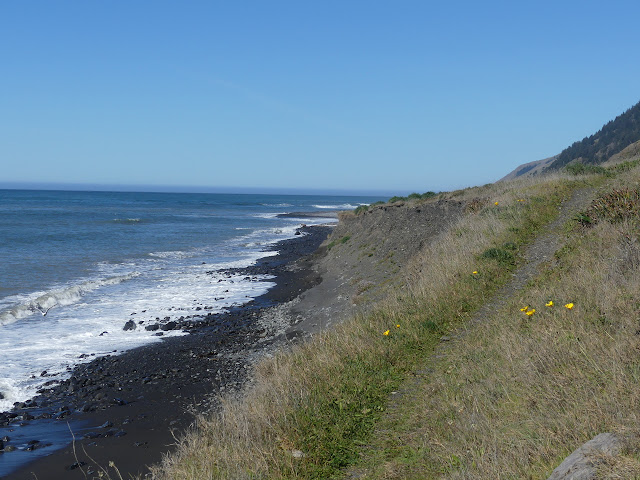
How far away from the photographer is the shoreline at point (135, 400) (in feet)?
28.9

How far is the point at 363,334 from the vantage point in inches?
325

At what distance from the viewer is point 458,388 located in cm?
579

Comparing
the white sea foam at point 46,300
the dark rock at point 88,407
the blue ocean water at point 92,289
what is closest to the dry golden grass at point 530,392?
the dark rock at point 88,407

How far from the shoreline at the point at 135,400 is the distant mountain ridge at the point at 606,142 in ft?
144

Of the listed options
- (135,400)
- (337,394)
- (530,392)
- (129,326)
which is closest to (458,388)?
(530,392)

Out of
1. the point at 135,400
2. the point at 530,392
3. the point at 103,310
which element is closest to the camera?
the point at 530,392

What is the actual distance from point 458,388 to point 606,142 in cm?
7149

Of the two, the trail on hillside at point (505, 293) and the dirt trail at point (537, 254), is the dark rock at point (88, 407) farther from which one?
the dirt trail at point (537, 254)

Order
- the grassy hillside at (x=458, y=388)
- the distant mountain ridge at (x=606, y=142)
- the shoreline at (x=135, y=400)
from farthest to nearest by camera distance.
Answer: the distant mountain ridge at (x=606, y=142), the shoreline at (x=135, y=400), the grassy hillside at (x=458, y=388)

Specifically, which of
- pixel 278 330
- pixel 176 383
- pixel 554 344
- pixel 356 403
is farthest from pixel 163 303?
pixel 554 344

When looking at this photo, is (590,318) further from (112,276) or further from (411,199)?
(411,199)

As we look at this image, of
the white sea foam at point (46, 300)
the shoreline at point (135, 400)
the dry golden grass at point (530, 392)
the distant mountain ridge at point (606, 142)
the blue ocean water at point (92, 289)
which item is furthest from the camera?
the distant mountain ridge at point (606, 142)

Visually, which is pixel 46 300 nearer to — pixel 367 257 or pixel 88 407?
pixel 88 407

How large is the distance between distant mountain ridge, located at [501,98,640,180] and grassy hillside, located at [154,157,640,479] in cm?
4667
